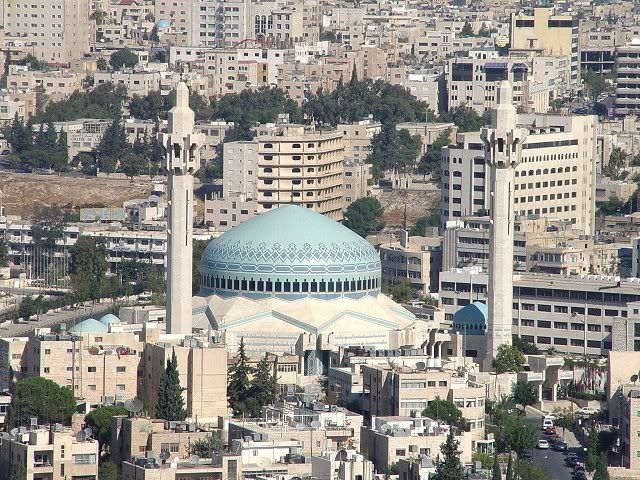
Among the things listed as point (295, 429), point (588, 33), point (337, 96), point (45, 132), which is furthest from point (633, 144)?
point (295, 429)

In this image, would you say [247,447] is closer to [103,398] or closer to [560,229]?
[103,398]

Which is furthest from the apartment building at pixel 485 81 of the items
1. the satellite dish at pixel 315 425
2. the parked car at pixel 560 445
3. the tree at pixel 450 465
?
the tree at pixel 450 465

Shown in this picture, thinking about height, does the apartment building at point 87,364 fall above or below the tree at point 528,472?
above

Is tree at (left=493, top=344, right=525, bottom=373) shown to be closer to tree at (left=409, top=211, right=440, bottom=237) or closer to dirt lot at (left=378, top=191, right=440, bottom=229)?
tree at (left=409, top=211, right=440, bottom=237)

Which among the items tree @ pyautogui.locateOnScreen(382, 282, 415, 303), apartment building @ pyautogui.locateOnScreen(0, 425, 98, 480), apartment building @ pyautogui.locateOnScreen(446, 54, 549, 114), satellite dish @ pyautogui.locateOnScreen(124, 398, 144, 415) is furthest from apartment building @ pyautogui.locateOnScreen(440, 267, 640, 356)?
apartment building @ pyautogui.locateOnScreen(446, 54, 549, 114)

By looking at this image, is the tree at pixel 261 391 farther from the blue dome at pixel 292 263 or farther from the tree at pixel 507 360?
the blue dome at pixel 292 263
